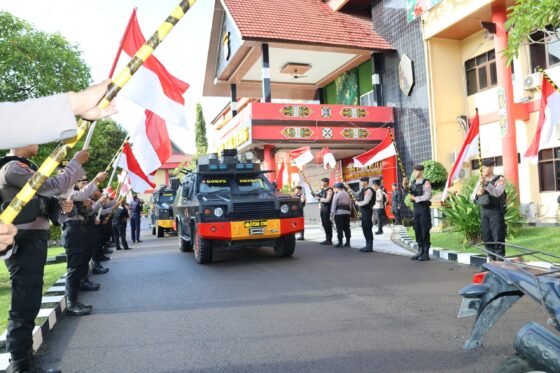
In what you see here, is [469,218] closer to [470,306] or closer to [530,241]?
[530,241]

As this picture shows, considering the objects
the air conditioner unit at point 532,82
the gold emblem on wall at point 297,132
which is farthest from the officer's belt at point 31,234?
the gold emblem on wall at point 297,132

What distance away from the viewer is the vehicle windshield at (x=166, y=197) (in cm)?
1872

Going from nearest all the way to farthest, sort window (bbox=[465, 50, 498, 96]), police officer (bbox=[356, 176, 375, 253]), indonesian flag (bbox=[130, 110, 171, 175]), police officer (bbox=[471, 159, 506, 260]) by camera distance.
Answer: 1. indonesian flag (bbox=[130, 110, 171, 175])
2. police officer (bbox=[471, 159, 506, 260])
3. police officer (bbox=[356, 176, 375, 253])
4. window (bbox=[465, 50, 498, 96])

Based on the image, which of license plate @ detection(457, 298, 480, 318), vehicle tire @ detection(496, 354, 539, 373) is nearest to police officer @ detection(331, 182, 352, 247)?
license plate @ detection(457, 298, 480, 318)

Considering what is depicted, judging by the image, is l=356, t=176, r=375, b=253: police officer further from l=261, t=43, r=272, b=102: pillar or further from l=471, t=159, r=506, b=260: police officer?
l=261, t=43, r=272, b=102: pillar

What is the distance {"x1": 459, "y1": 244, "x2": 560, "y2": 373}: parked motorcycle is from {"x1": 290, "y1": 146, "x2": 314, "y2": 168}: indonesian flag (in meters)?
13.1

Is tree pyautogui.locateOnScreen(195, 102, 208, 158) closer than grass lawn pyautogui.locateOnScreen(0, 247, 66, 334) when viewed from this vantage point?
No

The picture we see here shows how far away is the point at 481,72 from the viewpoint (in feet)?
50.0

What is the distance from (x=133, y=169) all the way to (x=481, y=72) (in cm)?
1268

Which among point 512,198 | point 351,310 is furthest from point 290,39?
point 351,310

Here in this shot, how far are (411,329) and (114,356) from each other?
267 cm

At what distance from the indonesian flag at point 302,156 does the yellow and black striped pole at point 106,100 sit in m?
13.4

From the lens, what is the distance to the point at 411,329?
4.17 m

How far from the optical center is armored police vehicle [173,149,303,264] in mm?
8508
